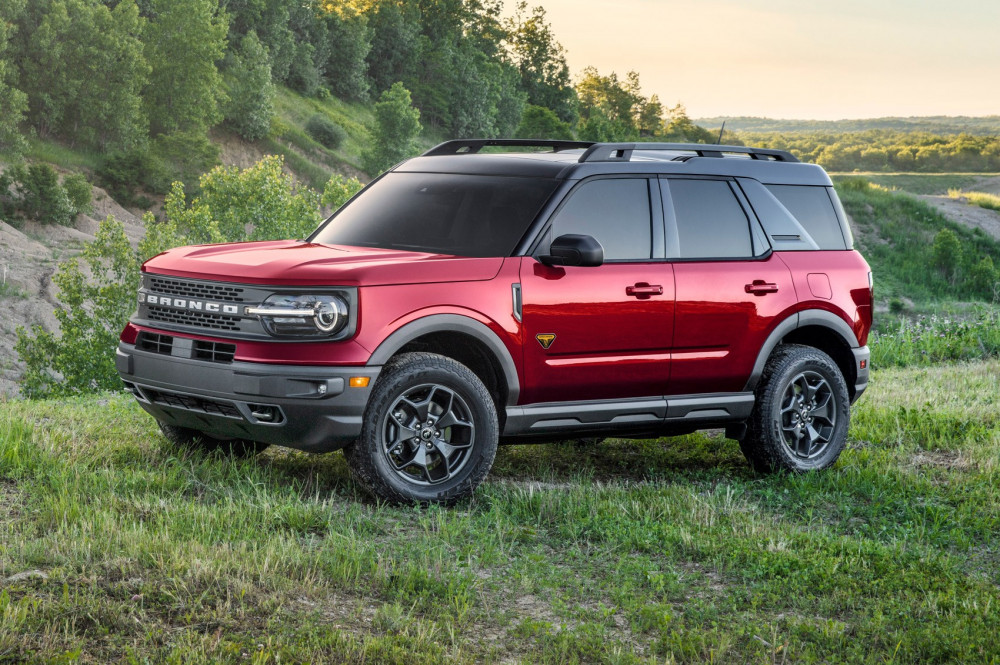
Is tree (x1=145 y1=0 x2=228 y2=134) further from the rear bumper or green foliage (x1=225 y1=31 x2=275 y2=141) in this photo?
the rear bumper

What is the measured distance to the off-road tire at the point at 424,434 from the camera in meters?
6.29

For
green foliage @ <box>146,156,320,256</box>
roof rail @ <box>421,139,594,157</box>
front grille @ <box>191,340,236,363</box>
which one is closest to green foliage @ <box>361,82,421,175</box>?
green foliage @ <box>146,156,320,256</box>

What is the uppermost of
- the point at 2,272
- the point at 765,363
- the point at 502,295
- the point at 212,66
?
the point at 212,66

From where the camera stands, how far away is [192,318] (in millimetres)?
6457

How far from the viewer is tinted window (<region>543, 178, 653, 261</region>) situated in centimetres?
705

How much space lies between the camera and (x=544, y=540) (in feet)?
19.9

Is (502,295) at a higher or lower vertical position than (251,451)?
higher

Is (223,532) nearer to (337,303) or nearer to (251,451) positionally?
(337,303)

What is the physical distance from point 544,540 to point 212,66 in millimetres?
78788

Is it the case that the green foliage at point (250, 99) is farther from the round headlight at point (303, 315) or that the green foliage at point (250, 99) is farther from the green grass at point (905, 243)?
the round headlight at point (303, 315)

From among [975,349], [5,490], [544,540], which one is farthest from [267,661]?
[975,349]

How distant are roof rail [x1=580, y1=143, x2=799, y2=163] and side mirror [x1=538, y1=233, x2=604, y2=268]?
0.73m

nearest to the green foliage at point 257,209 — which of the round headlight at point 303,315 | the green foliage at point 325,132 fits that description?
the round headlight at point 303,315

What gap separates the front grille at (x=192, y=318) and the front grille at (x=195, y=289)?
0.09m
